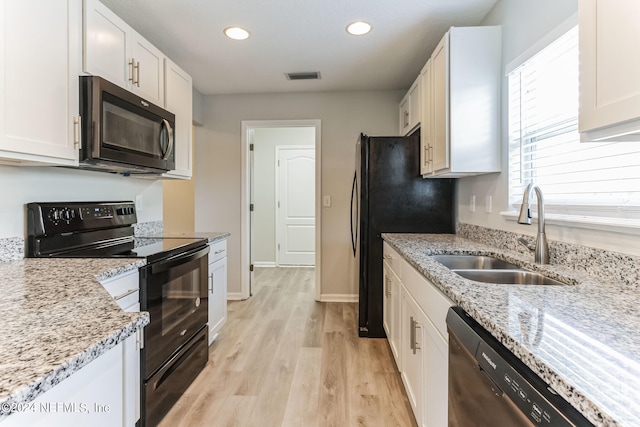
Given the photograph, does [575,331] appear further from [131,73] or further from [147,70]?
[147,70]

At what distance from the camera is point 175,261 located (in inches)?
70.7

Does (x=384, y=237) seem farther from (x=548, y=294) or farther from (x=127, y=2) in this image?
(x=127, y=2)

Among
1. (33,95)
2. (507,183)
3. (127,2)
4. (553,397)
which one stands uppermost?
(127,2)

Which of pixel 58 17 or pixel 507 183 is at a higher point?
pixel 58 17

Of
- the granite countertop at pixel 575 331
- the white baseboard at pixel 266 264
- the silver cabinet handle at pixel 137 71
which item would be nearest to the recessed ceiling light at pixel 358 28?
the silver cabinet handle at pixel 137 71

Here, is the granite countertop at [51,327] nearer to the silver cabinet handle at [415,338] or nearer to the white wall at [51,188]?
the white wall at [51,188]

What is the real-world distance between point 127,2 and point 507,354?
2619 mm

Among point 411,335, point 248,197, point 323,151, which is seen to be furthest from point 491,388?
point 248,197

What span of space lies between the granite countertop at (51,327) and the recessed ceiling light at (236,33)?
75.4 inches

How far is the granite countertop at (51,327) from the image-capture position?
51 centimetres

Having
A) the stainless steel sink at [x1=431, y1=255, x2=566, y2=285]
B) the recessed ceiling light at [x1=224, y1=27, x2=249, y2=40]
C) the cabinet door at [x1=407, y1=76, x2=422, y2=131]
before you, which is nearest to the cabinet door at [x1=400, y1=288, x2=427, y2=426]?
the stainless steel sink at [x1=431, y1=255, x2=566, y2=285]

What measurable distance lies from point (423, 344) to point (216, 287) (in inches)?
64.9

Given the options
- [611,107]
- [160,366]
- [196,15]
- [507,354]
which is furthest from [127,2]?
[507,354]

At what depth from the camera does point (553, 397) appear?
1.97 feet
